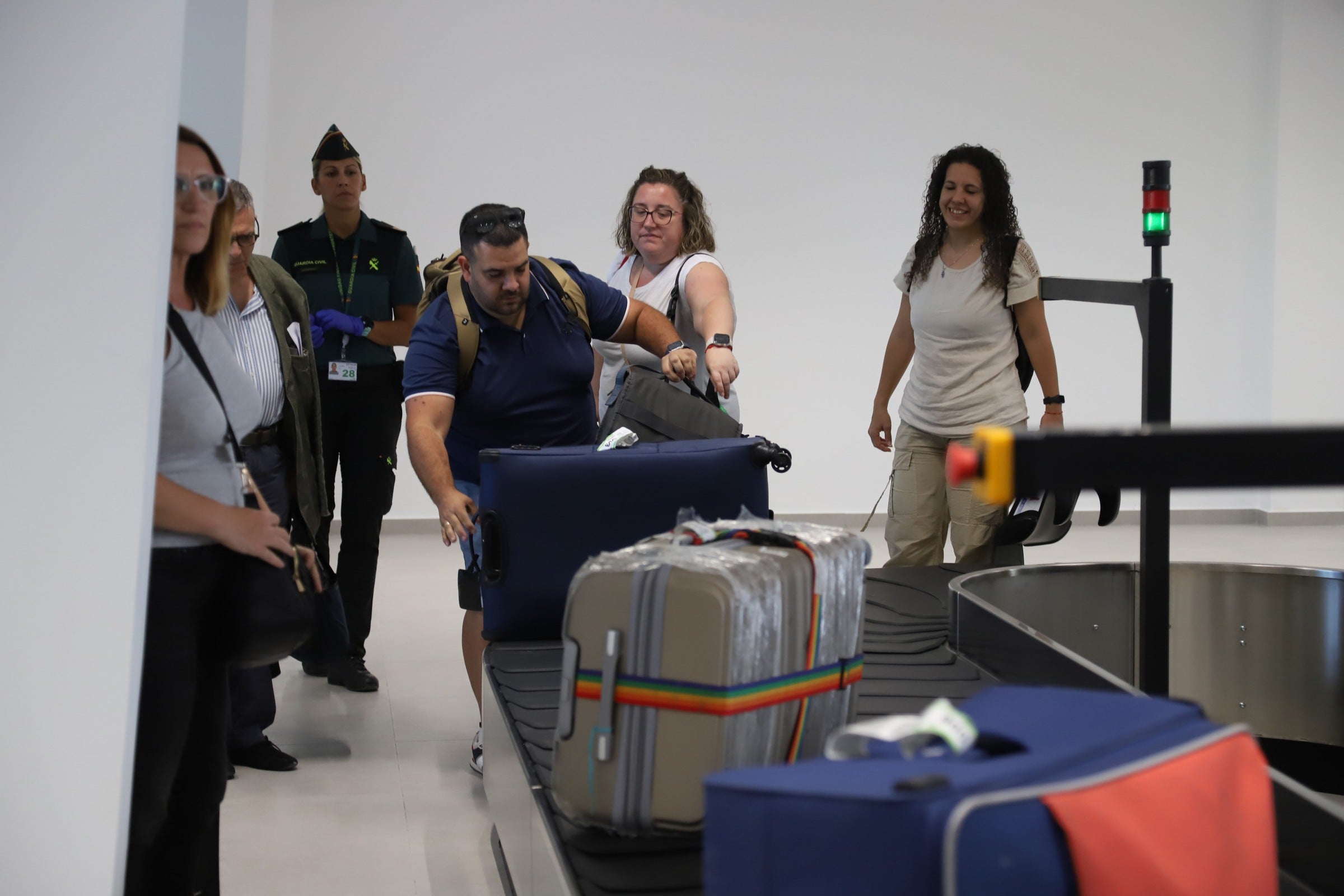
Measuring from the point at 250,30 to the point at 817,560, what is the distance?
4.68 m

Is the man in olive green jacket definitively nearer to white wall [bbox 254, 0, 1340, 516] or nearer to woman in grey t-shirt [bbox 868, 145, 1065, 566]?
woman in grey t-shirt [bbox 868, 145, 1065, 566]

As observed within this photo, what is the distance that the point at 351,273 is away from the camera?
399 cm

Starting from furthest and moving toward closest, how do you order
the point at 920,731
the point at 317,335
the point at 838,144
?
1. the point at 838,144
2. the point at 317,335
3. the point at 920,731

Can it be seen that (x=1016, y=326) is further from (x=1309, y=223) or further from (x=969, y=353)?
(x=1309, y=223)

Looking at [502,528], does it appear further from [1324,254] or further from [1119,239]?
[1324,254]

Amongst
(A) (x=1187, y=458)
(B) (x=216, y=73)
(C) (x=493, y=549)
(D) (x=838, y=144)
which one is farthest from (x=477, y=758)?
(D) (x=838, y=144)

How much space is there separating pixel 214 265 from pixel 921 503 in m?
2.52

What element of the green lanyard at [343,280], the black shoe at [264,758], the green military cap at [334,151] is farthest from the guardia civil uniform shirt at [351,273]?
the black shoe at [264,758]

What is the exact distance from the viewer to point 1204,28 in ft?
23.9

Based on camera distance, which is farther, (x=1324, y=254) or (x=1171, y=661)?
(x=1324, y=254)

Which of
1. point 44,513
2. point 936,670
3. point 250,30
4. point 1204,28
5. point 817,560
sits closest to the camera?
point 44,513

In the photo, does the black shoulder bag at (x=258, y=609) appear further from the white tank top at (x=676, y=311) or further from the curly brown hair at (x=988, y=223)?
the curly brown hair at (x=988, y=223)

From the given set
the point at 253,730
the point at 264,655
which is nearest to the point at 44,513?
the point at 264,655

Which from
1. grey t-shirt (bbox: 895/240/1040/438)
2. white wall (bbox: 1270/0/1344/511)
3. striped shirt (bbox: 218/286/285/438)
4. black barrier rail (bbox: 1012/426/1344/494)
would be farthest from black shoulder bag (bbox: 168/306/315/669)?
white wall (bbox: 1270/0/1344/511)
